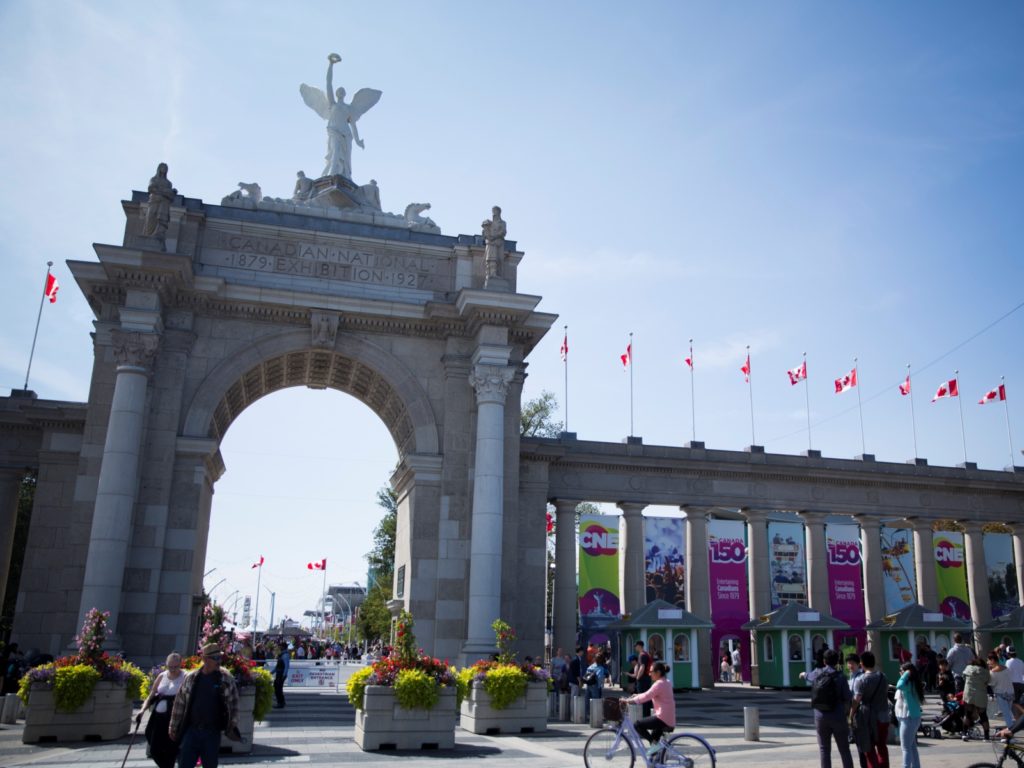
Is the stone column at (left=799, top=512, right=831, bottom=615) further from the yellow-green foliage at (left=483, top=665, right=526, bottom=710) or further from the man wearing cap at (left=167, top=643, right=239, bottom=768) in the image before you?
the man wearing cap at (left=167, top=643, right=239, bottom=768)

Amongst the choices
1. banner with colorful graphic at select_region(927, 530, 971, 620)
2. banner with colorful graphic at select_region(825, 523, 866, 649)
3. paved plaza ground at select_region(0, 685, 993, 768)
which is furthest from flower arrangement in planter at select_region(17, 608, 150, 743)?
banner with colorful graphic at select_region(927, 530, 971, 620)

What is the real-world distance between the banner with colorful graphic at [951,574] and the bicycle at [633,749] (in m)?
31.9

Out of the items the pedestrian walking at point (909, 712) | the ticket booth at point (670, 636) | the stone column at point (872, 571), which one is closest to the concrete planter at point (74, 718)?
the pedestrian walking at point (909, 712)

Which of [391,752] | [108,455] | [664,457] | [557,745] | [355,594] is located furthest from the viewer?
[355,594]

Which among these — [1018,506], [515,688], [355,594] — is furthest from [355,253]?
[355,594]

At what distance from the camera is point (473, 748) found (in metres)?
18.1

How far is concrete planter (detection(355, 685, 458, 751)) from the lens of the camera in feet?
57.5

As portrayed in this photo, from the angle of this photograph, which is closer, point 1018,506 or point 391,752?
point 391,752

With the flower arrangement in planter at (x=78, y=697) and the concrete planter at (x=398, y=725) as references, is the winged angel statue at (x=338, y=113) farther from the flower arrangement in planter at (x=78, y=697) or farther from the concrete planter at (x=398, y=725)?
the concrete planter at (x=398, y=725)

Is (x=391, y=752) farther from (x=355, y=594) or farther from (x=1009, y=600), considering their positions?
(x=355, y=594)

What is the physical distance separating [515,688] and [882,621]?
23.9 meters

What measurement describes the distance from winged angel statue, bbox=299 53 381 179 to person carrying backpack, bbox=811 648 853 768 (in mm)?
25265

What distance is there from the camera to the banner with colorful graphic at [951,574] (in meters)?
41.1

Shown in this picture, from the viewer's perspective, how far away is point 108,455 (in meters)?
25.3
